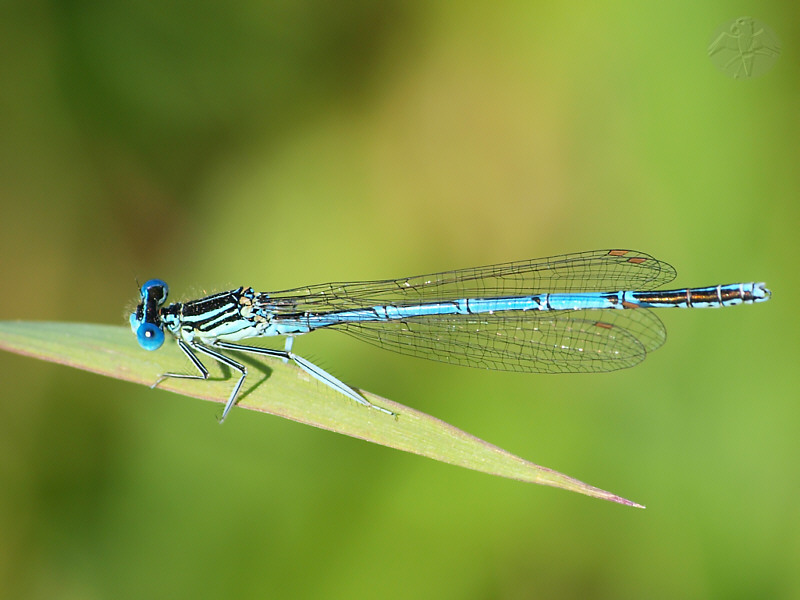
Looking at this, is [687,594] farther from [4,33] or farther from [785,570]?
[4,33]

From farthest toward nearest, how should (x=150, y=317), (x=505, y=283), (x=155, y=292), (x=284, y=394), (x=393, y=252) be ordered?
(x=393, y=252)
(x=505, y=283)
(x=155, y=292)
(x=150, y=317)
(x=284, y=394)

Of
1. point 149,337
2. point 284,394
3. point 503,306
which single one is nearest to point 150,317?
point 149,337

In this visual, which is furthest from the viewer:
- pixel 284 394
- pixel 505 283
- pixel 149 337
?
pixel 505 283

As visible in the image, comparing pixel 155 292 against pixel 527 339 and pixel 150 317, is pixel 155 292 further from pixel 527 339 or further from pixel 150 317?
pixel 527 339

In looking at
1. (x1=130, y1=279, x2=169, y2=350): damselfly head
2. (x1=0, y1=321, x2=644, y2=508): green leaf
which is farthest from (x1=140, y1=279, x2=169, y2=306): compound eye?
(x1=0, y1=321, x2=644, y2=508): green leaf

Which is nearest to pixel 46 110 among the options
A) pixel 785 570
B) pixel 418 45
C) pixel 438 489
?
pixel 418 45

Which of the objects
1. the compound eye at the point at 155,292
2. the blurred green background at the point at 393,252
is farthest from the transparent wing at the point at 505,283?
the compound eye at the point at 155,292
